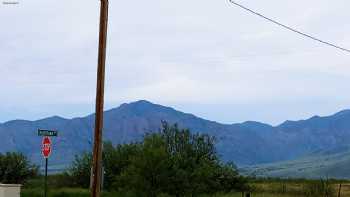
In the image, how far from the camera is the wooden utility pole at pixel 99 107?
20.5m

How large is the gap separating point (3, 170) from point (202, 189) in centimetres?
2011

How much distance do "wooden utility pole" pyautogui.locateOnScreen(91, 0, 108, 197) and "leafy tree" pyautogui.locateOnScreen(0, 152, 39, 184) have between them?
109 ft

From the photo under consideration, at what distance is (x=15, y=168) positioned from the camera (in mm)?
54250

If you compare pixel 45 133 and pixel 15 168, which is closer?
pixel 45 133

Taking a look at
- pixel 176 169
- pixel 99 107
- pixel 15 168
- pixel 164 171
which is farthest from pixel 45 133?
pixel 15 168

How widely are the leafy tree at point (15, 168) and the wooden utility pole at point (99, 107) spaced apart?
33332mm

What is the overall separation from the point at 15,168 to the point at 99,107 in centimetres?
3511

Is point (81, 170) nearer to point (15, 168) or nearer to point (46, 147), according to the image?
point (15, 168)

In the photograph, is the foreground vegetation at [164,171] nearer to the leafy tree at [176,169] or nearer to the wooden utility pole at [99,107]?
the leafy tree at [176,169]

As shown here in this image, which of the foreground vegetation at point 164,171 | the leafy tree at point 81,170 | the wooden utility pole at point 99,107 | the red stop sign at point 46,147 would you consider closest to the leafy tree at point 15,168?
the foreground vegetation at point 164,171

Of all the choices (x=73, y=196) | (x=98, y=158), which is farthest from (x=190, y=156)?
(x=98, y=158)

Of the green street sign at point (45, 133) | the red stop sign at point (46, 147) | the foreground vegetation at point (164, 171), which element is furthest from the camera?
the foreground vegetation at point (164, 171)

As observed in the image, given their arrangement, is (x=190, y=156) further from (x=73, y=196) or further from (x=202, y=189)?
(x=73, y=196)

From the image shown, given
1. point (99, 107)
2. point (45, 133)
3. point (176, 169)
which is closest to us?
point (99, 107)
